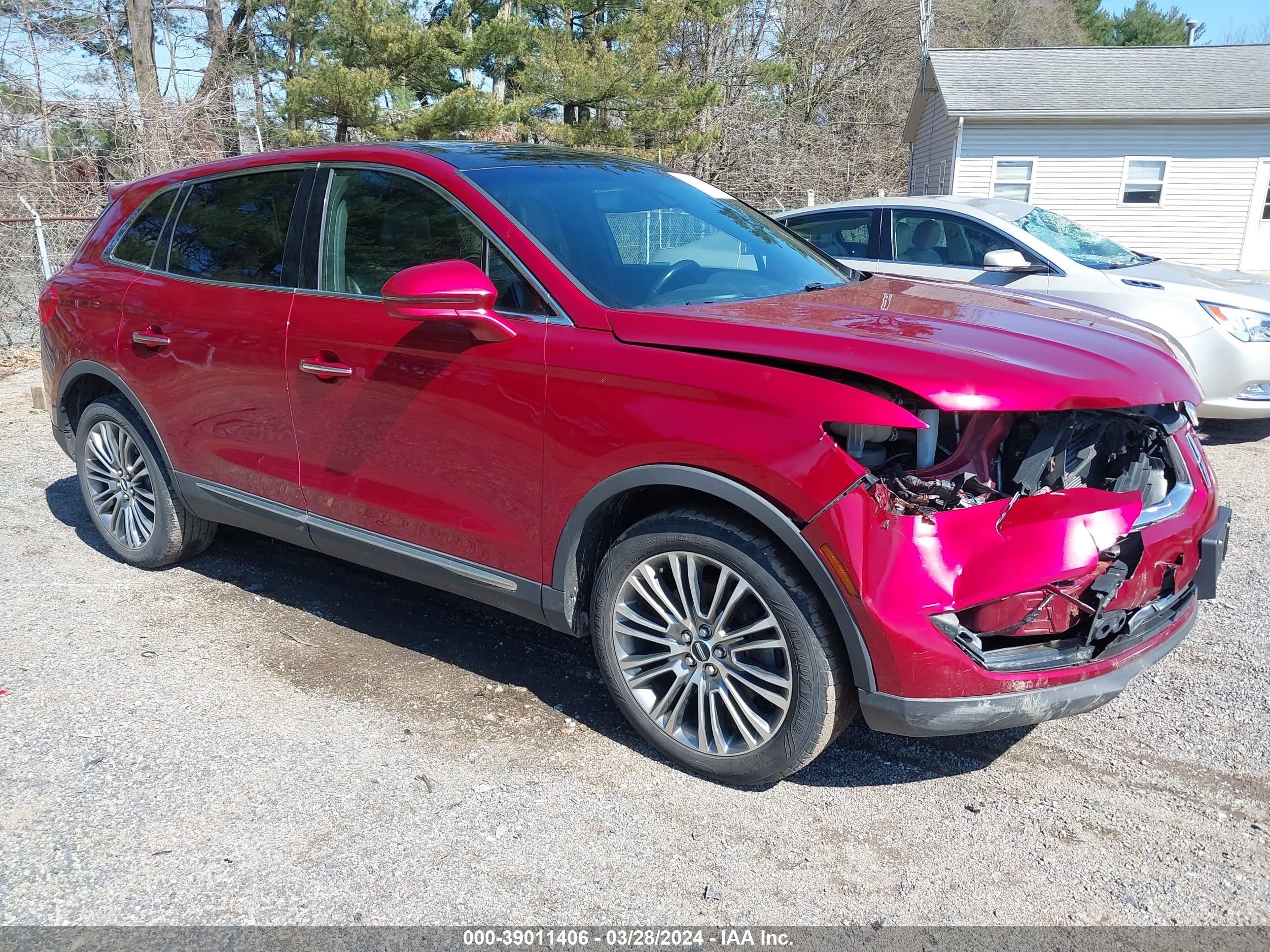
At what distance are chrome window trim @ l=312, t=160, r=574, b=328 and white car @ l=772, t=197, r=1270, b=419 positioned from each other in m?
4.13

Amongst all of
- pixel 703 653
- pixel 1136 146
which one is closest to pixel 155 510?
pixel 703 653

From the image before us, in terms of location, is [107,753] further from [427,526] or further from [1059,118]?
[1059,118]

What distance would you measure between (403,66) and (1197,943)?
19212 mm

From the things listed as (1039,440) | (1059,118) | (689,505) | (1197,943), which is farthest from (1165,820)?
(1059,118)

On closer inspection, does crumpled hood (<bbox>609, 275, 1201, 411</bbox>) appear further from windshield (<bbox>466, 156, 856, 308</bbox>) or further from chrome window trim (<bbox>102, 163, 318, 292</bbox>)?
chrome window trim (<bbox>102, 163, 318, 292</bbox>)

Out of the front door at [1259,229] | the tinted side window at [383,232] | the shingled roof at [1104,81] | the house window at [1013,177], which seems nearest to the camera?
the tinted side window at [383,232]

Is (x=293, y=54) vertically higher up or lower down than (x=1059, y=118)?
higher up

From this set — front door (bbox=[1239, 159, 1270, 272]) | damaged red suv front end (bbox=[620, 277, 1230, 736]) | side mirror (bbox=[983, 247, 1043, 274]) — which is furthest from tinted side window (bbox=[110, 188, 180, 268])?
front door (bbox=[1239, 159, 1270, 272])

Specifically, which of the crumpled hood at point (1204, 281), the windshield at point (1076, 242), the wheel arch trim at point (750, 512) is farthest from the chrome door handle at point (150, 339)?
the crumpled hood at point (1204, 281)

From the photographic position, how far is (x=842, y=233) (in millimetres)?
7945

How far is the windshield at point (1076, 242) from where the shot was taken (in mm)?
7512

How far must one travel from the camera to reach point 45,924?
2.51 meters

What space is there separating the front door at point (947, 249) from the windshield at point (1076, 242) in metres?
0.32

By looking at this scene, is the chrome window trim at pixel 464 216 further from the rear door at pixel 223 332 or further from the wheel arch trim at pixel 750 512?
the wheel arch trim at pixel 750 512
